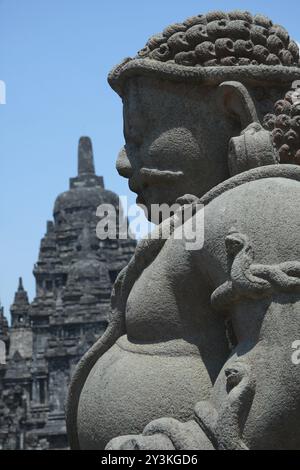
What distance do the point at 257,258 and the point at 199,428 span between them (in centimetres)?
73

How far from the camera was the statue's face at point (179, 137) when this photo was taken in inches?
222

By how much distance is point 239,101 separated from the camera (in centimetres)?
555

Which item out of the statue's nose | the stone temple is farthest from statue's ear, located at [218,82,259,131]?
the stone temple

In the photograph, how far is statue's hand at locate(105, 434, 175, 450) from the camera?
476 cm

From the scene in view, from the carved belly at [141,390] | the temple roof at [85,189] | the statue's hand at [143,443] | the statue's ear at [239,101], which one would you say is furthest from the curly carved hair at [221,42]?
the temple roof at [85,189]

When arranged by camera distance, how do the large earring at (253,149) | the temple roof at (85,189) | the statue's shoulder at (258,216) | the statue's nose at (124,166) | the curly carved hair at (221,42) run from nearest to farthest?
the statue's shoulder at (258,216), the large earring at (253,149), the curly carved hair at (221,42), the statue's nose at (124,166), the temple roof at (85,189)

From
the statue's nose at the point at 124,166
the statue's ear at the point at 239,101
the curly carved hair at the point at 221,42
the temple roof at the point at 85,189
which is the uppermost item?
the temple roof at the point at 85,189

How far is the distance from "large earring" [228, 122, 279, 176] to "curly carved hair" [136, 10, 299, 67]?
16.0 inches

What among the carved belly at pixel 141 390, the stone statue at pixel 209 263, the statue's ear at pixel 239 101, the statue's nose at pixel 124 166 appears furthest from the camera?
the statue's nose at pixel 124 166

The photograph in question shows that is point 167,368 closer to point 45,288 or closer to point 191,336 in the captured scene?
point 191,336

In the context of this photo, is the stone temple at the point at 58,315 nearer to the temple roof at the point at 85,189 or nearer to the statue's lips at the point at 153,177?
the temple roof at the point at 85,189

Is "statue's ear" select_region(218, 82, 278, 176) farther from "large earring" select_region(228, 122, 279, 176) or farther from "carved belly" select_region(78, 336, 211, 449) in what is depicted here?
"carved belly" select_region(78, 336, 211, 449)

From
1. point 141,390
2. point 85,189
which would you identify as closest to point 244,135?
point 141,390

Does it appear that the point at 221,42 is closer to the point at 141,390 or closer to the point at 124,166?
the point at 124,166
